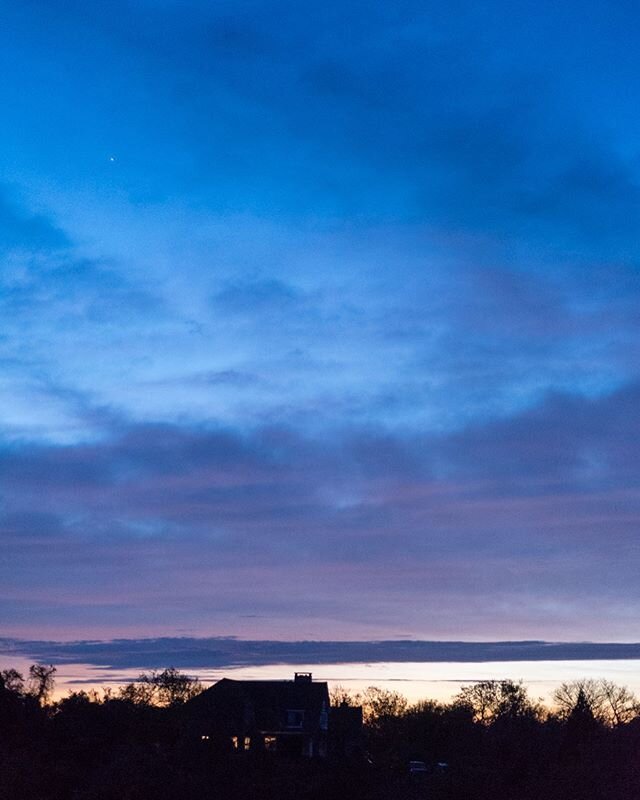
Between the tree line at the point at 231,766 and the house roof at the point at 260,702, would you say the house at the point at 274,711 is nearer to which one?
the house roof at the point at 260,702

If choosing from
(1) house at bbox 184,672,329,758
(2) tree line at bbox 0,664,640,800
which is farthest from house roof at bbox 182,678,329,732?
(2) tree line at bbox 0,664,640,800

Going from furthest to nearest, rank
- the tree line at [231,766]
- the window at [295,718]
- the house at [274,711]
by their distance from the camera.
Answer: the window at [295,718] → the house at [274,711] → the tree line at [231,766]

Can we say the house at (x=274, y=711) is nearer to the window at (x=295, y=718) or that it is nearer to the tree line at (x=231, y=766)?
the window at (x=295, y=718)

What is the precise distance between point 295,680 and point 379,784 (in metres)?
40.5

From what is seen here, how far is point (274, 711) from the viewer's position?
89000 millimetres

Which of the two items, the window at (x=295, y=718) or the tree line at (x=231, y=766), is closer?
the tree line at (x=231, y=766)

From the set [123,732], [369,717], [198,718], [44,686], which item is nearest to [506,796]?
[123,732]

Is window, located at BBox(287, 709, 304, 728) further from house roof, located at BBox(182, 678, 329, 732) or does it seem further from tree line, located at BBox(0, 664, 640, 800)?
tree line, located at BBox(0, 664, 640, 800)

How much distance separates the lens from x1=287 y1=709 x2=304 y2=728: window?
8844 cm

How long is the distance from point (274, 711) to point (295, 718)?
1.96 metres

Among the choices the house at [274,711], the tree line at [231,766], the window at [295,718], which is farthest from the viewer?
the window at [295,718]

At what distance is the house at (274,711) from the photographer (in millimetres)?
83625

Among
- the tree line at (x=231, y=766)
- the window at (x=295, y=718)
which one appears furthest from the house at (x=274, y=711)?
the tree line at (x=231, y=766)

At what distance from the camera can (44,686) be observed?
87750mm
